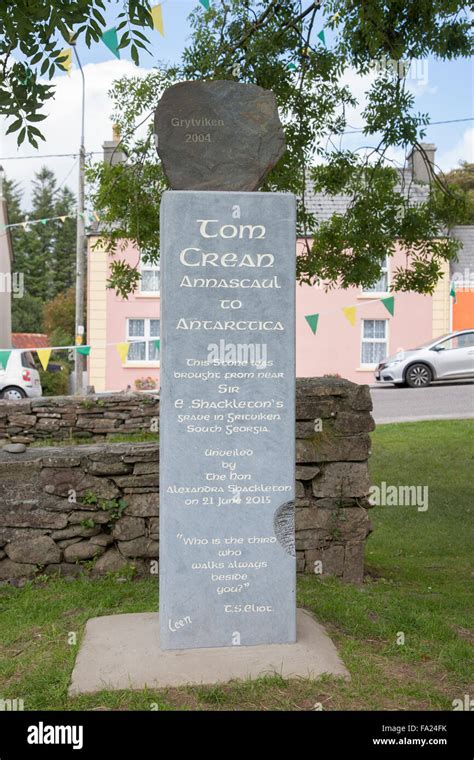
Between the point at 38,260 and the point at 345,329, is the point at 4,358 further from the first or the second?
the point at 38,260

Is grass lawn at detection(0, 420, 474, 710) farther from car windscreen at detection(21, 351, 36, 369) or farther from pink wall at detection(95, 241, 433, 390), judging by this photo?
pink wall at detection(95, 241, 433, 390)

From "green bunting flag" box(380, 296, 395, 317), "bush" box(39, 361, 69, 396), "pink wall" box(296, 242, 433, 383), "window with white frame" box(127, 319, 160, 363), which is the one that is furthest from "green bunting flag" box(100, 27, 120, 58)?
"bush" box(39, 361, 69, 396)

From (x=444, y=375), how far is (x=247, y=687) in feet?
58.8

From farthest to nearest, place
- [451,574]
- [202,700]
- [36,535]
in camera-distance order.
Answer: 1. [451,574]
2. [36,535]
3. [202,700]

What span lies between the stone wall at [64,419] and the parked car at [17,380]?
9.77 m

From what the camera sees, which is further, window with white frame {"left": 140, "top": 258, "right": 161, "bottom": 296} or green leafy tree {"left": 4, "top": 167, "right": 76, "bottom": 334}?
green leafy tree {"left": 4, "top": 167, "right": 76, "bottom": 334}

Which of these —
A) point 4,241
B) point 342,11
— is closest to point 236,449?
point 342,11

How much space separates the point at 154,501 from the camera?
582 cm

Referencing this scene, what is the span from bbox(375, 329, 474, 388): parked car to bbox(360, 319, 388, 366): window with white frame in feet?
17.3

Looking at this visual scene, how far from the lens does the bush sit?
87.2 feet

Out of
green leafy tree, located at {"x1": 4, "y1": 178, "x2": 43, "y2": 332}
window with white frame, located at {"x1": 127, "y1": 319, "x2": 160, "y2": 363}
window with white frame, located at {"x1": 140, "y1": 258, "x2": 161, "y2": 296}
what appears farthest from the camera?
green leafy tree, located at {"x1": 4, "y1": 178, "x2": 43, "y2": 332}

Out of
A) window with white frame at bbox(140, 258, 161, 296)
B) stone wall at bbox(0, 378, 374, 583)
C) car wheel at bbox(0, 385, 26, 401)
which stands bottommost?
stone wall at bbox(0, 378, 374, 583)

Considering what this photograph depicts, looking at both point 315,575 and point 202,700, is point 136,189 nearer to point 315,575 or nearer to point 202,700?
point 315,575

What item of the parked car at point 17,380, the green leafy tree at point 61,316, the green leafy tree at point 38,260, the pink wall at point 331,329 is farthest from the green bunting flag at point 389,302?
the green leafy tree at point 38,260
